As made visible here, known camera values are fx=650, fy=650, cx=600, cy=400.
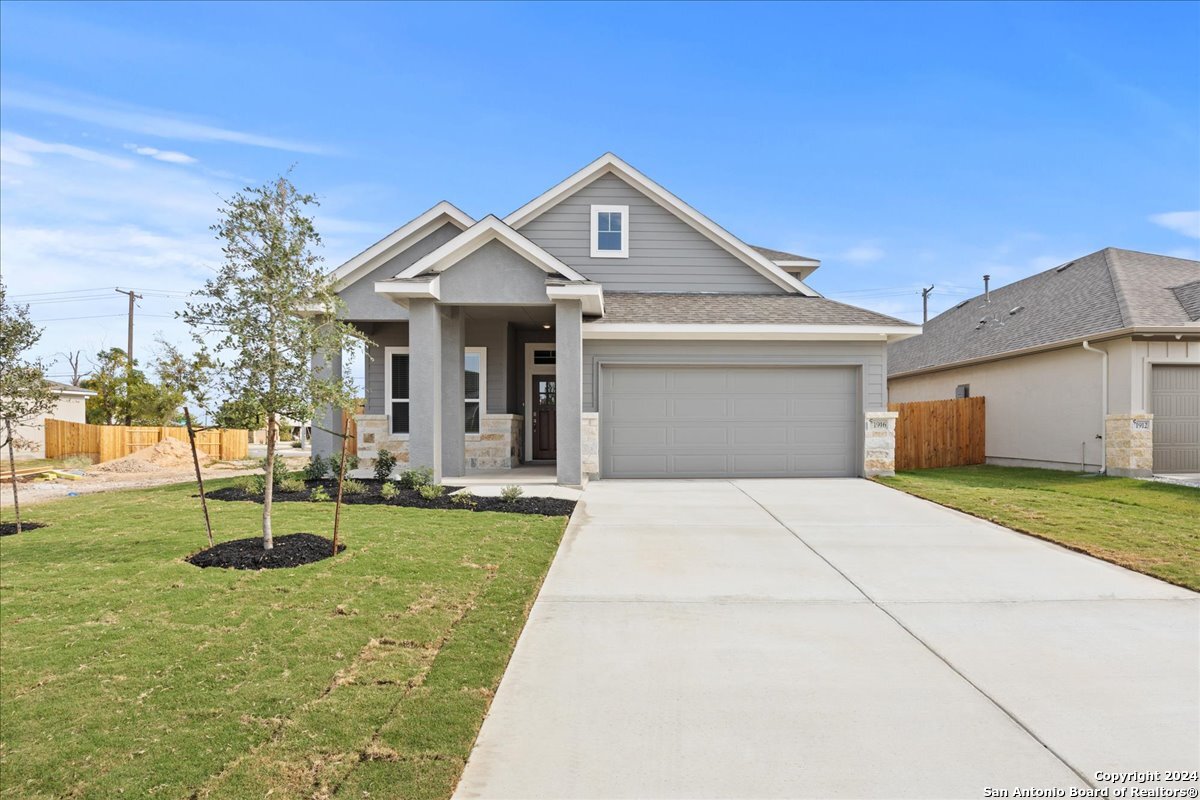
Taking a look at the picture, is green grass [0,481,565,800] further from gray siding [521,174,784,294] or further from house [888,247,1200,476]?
house [888,247,1200,476]

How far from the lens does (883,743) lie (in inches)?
120

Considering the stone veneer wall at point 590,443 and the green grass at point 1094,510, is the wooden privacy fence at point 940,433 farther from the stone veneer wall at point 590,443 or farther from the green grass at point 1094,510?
the stone veneer wall at point 590,443

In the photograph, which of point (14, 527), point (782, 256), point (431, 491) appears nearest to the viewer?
point (14, 527)

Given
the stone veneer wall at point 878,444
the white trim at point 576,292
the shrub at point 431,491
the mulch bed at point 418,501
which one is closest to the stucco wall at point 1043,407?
the stone veneer wall at point 878,444

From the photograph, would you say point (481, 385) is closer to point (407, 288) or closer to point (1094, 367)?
point (407, 288)

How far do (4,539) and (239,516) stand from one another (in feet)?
8.17

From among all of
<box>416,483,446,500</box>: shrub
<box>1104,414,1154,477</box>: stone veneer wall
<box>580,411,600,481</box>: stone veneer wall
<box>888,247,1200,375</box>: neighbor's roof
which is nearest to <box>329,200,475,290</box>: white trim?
<box>580,411,600,481</box>: stone veneer wall

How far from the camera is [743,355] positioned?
13.6 m

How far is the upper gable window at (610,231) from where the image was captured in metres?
15.5

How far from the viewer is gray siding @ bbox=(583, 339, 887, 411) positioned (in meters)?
13.4

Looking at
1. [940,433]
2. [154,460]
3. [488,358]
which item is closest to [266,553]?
[488,358]

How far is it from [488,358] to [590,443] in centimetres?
361

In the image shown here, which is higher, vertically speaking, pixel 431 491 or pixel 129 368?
pixel 129 368

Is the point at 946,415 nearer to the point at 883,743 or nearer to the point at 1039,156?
the point at 1039,156
